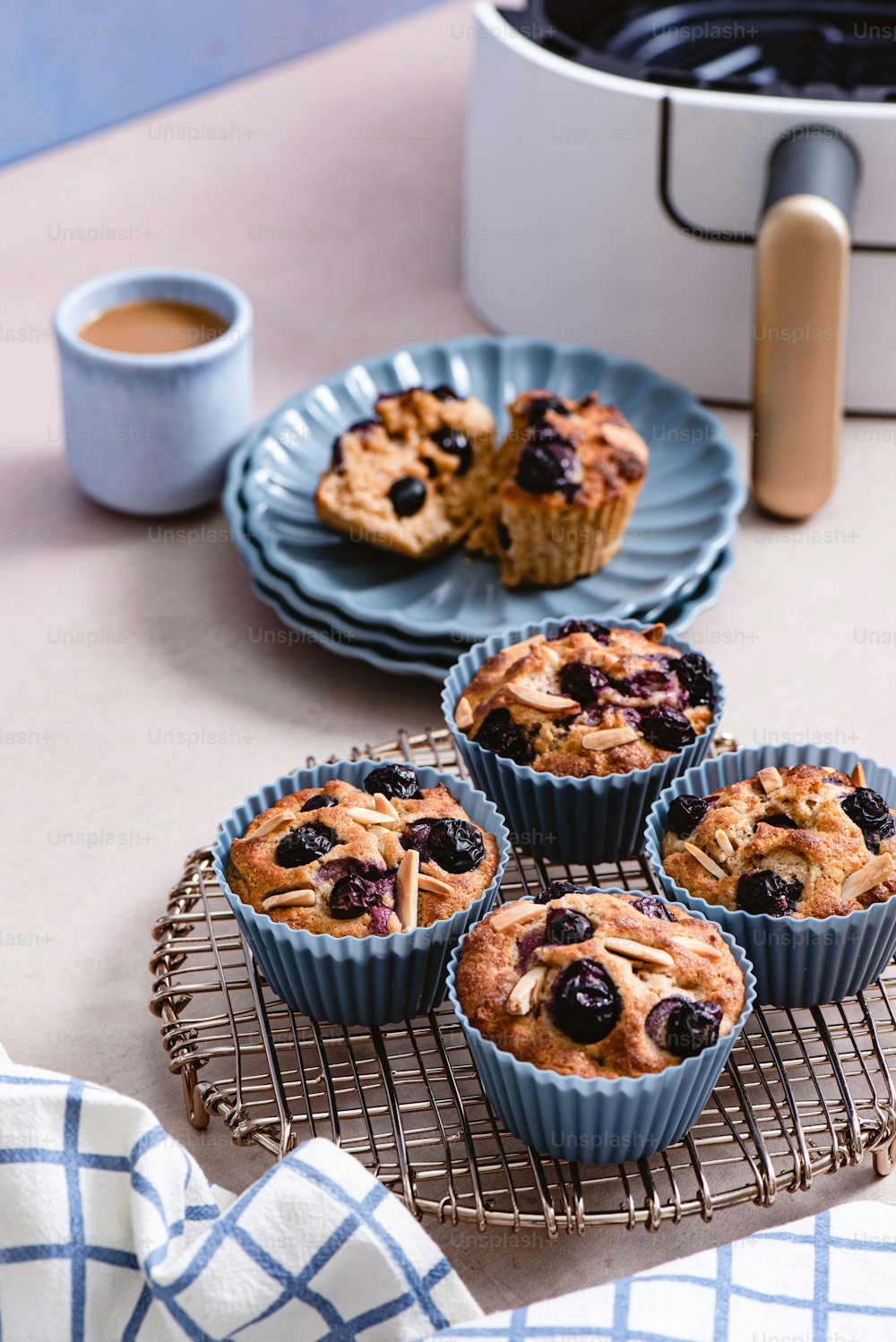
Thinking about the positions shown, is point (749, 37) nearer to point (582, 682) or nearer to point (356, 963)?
point (582, 682)

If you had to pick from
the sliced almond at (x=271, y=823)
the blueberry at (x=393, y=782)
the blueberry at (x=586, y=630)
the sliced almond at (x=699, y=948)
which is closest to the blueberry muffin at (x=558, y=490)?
the blueberry at (x=586, y=630)

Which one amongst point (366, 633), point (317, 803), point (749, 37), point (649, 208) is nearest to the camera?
point (317, 803)

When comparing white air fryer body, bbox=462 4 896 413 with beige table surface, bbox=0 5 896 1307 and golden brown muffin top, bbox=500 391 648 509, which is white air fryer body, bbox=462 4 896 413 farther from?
golden brown muffin top, bbox=500 391 648 509

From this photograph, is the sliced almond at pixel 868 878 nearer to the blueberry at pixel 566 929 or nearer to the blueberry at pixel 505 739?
the blueberry at pixel 566 929

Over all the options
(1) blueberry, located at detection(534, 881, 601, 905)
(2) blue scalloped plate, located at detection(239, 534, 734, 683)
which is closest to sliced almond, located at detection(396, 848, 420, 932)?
(1) blueberry, located at detection(534, 881, 601, 905)

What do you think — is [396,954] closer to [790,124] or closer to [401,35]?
[790,124]

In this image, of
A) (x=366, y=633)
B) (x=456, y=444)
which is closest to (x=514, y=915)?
(x=366, y=633)

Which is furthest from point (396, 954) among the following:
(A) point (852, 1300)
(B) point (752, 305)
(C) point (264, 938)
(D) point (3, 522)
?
(B) point (752, 305)
